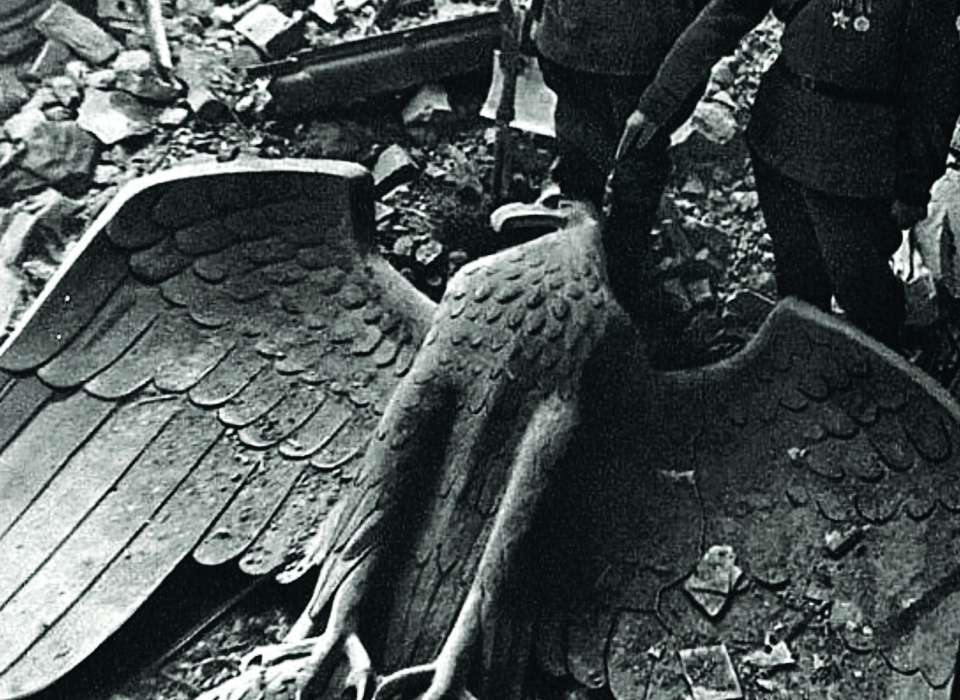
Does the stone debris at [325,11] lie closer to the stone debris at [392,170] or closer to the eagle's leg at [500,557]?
the stone debris at [392,170]

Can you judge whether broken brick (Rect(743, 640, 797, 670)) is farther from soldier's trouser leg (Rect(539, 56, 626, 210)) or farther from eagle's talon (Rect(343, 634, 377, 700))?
soldier's trouser leg (Rect(539, 56, 626, 210))

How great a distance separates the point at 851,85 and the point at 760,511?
0.60 m

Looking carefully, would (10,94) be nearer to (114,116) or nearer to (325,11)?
(114,116)

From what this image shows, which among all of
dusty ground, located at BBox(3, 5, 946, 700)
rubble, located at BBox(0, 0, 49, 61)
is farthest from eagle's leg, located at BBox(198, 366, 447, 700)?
rubble, located at BBox(0, 0, 49, 61)

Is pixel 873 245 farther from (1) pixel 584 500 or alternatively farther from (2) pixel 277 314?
(2) pixel 277 314

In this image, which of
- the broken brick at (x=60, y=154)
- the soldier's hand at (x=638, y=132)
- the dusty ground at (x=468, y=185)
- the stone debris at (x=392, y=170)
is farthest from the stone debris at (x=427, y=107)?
the soldier's hand at (x=638, y=132)

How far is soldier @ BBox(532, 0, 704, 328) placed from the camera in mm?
2527

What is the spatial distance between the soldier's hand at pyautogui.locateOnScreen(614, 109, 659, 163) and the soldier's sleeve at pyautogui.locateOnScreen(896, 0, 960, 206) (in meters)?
0.35

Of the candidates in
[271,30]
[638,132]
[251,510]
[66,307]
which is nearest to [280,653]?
[251,510]

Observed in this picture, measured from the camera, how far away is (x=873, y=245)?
2.40 m

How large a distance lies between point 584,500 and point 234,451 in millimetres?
509

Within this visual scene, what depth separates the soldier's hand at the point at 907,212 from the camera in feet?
7.70

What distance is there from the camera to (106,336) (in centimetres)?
243

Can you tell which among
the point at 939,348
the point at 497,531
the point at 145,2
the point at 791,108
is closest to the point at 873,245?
the point at 791,108
